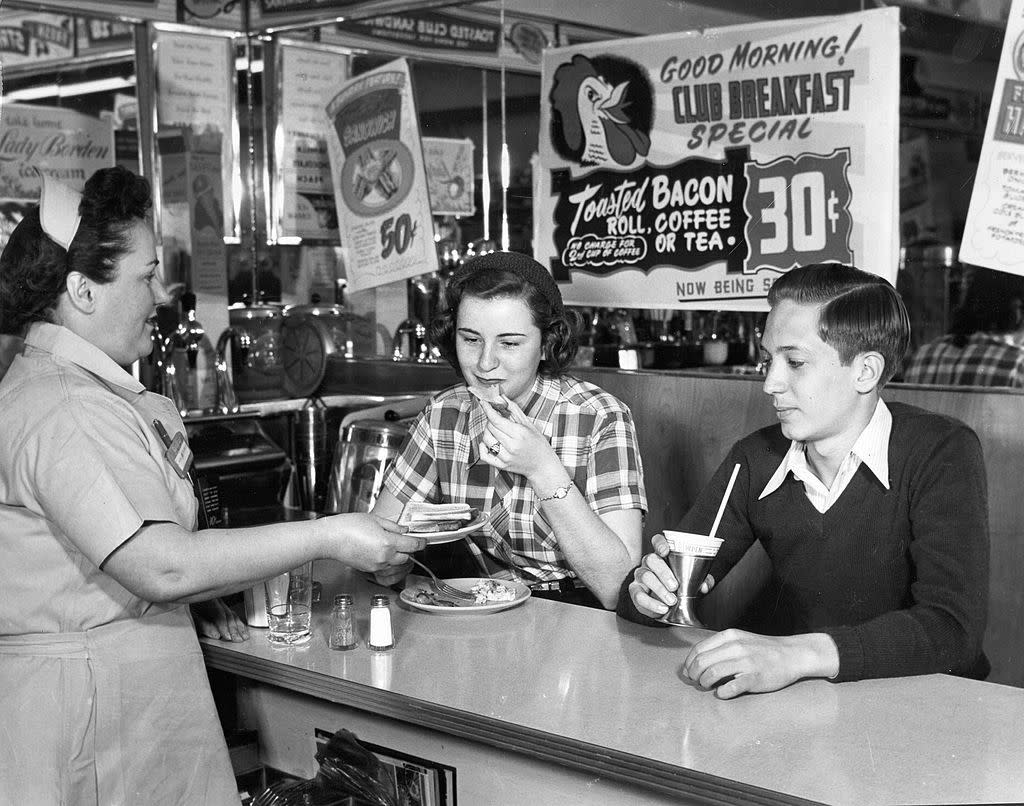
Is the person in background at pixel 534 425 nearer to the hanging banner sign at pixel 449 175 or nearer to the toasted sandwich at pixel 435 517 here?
the toasted sandwich at pixel 435 517

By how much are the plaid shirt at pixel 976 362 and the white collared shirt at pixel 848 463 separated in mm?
1654

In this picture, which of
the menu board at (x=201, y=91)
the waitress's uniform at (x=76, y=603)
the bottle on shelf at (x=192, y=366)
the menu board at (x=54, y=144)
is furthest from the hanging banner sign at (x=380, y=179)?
the waitress's uniform at (x=76, y=603)

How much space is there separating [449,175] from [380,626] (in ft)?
11.3

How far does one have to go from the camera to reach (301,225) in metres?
6.12

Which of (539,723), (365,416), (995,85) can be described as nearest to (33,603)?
(539,723)

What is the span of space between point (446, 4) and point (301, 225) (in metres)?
1.42

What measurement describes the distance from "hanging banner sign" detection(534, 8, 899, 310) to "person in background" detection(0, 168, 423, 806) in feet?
7.41

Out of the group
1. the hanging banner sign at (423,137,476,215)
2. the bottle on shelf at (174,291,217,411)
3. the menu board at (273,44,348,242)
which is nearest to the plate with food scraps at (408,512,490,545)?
the bottle on shelf at (174,291,217,411)

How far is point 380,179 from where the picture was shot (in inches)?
222

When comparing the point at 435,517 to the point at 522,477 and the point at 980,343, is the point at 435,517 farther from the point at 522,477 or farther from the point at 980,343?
the point at 980,343

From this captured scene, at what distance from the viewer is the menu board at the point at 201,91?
19.6ft

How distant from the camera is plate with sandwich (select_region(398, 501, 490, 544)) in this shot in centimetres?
261

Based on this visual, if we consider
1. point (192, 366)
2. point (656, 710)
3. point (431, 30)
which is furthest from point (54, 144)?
point (656, 710)

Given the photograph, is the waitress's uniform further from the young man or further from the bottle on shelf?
the bottle on shelf
